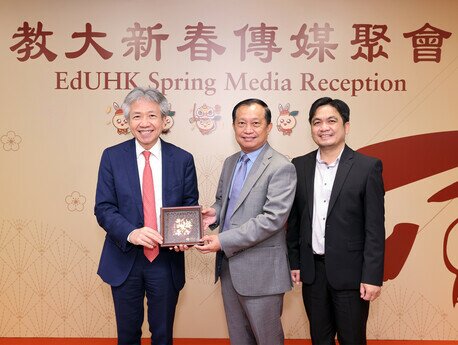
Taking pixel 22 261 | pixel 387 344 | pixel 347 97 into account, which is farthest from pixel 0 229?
pixel 387 344

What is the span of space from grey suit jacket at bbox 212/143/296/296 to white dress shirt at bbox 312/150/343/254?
135 mm

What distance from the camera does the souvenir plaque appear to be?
2.01 meters

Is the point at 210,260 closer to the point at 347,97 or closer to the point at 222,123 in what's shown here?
the point at 222,123

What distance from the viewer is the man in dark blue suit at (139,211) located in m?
2.09

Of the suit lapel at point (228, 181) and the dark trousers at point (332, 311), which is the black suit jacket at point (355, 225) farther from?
the suit lapel at point (228, 181)

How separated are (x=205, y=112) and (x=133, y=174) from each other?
4.15ft

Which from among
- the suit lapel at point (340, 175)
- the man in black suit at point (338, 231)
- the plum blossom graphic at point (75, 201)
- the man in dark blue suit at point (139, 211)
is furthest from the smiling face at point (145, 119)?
the plum blossom graphic at point (75, 201)

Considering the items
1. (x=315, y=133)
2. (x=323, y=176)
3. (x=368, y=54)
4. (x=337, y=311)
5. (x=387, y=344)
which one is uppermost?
(x=368, y=54)

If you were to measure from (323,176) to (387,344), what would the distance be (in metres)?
1.91

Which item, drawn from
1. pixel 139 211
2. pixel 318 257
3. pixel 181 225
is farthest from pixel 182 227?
pixel 318 257

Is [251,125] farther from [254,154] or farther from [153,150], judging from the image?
[153,150]

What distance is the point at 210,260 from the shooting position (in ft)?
10.8

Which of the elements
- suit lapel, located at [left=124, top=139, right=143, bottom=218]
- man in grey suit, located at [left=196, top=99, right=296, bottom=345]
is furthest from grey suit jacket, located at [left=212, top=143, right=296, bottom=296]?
suit lapel, located at [left=124, top=139, right=143, bottom=218]

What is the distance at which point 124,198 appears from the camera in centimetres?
210
